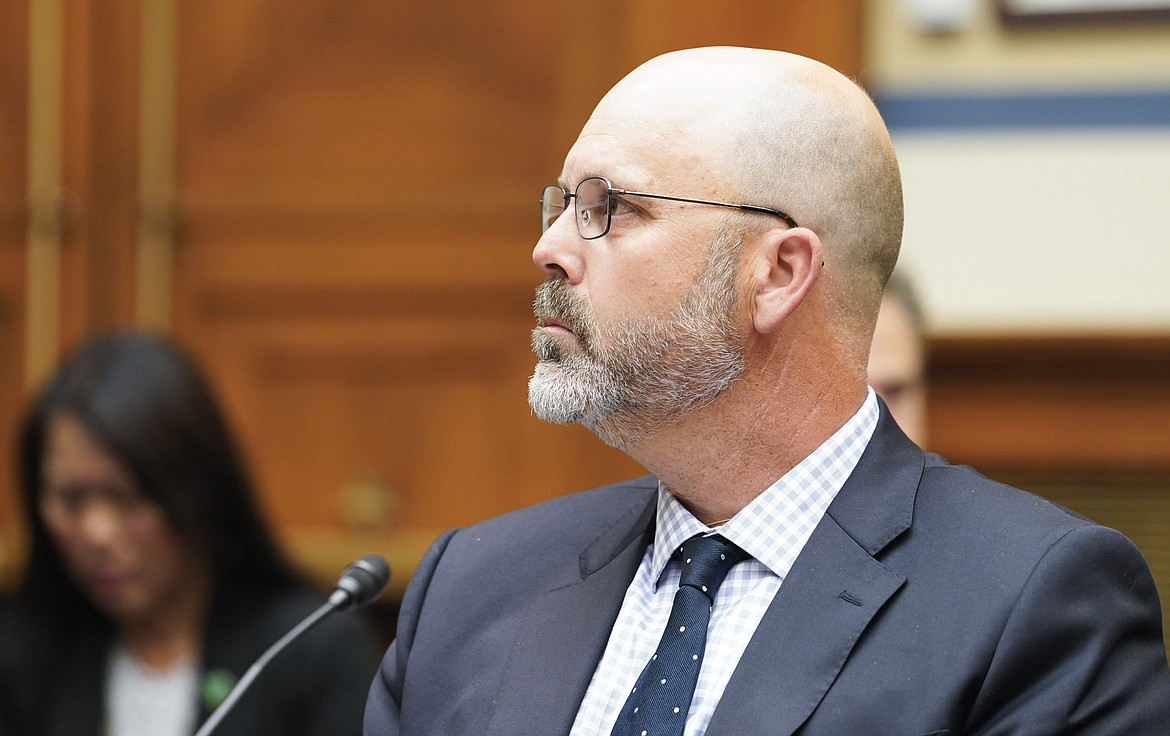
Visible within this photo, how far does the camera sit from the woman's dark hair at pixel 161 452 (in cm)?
322

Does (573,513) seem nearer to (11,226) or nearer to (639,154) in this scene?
(639,154)

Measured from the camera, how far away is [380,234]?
4.20 meters

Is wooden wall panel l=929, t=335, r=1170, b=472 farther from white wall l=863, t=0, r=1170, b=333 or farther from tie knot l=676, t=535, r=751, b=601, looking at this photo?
tie knot l=676, t=535, r=751, b=601

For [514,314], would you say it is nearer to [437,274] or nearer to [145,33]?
[437,274]

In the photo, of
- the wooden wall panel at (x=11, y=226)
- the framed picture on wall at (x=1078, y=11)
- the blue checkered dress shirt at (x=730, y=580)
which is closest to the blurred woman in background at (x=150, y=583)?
the wooden wall panel at (x=11, y=226)

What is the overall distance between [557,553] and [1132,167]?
99.6 inches

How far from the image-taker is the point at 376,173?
4.20 m

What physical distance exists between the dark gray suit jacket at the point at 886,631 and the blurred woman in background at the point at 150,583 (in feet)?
4.29

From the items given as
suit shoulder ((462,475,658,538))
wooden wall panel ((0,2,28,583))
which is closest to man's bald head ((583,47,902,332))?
suit shoulder ((462,475,658,538))

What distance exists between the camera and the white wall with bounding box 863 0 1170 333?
3889 mm

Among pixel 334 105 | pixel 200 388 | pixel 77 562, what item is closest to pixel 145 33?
pixel 334 105

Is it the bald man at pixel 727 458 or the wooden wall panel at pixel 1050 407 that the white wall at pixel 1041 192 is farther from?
the bald man at pixel 727 458

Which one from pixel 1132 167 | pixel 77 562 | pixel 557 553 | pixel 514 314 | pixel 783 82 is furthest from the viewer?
pixel 514 314

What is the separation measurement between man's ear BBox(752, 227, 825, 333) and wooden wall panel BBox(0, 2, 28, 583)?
10.0ft
